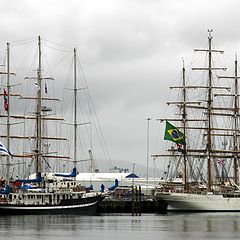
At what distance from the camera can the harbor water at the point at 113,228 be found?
85562 millimetres

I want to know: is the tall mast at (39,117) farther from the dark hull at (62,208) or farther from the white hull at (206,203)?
the white hull at (206,203)

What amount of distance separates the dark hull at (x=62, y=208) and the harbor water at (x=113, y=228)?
341cm

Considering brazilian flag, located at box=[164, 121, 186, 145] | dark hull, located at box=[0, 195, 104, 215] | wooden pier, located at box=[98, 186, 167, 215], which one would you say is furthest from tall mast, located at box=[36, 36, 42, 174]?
brazilian flag, located at box=[164, 121, 186, 145]

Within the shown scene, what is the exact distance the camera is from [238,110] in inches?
5915

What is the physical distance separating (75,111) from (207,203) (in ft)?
94.8

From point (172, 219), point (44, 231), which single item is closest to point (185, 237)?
point (44, 231)

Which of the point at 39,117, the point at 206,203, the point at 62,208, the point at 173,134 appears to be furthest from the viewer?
the point at 206,203

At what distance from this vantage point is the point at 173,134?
5468 inches

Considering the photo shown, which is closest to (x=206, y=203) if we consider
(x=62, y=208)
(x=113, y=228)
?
(x=62, y=208)

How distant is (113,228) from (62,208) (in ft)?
94.5

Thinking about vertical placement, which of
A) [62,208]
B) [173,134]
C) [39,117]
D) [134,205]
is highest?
[39,117]

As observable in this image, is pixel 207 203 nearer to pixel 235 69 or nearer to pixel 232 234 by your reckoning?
pixel 235 69

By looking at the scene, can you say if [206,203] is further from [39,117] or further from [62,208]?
[39,117]

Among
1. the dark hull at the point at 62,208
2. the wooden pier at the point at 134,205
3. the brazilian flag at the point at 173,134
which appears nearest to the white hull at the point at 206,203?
the wooden pier at the point at 134,205
